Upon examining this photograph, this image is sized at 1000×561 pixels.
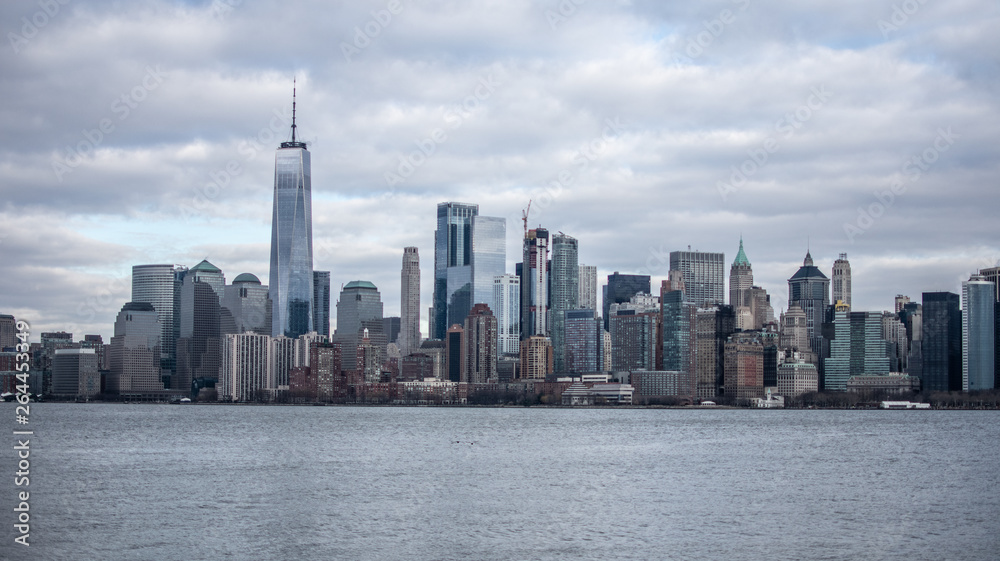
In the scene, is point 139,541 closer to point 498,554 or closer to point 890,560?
point 498,554

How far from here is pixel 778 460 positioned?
92.2 meters

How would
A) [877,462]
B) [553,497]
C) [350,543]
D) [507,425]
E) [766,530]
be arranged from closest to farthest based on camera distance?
[350,543] → [766,530] → [553,497] → [877,462] → [507,425]

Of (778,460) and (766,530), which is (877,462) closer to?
(778,460)

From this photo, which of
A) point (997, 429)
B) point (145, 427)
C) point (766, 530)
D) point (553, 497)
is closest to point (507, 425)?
point (145, 427)

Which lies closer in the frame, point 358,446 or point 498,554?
point 498,554

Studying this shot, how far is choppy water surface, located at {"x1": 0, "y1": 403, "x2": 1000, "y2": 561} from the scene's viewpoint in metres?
48.1

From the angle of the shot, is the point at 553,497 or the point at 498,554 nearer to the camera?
the point at 498,554

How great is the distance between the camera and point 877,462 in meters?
91.1

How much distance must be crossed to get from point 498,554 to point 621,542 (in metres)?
6.11

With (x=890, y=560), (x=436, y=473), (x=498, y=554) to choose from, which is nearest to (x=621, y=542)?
(x=498, y=554)

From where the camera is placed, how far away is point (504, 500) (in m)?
62.8

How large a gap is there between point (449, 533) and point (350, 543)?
4.86 m

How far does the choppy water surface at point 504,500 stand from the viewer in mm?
48062

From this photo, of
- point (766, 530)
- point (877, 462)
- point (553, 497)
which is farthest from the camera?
point (877, 462)
